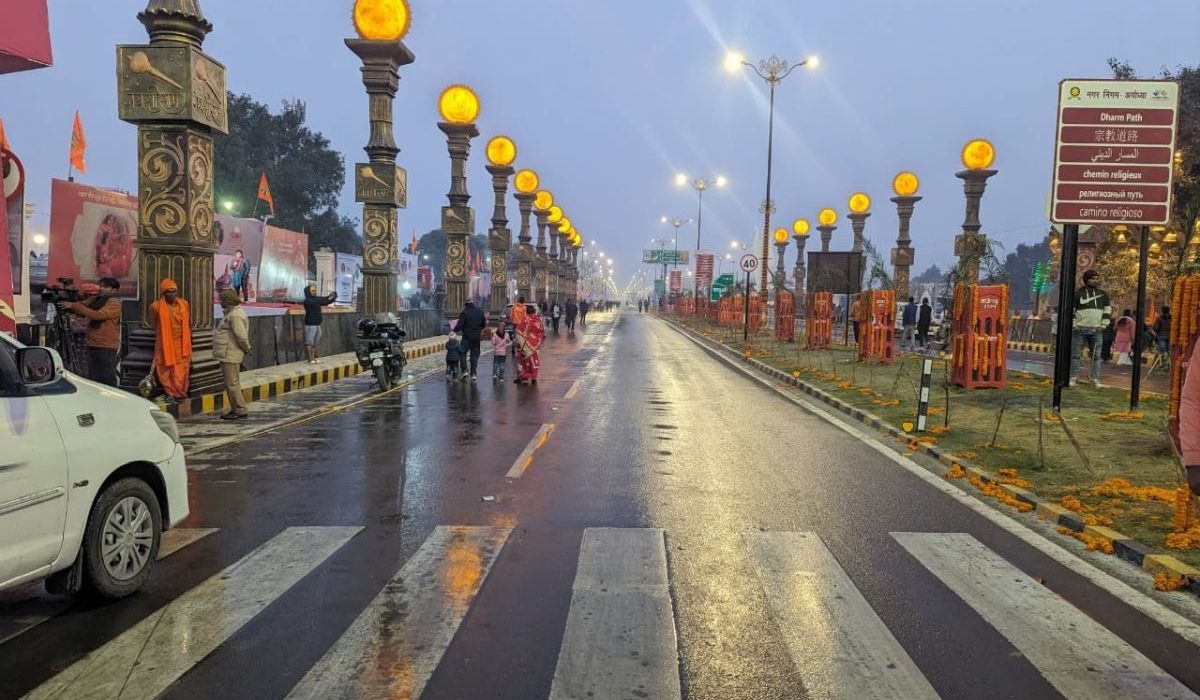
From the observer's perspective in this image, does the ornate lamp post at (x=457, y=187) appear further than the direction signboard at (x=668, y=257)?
No

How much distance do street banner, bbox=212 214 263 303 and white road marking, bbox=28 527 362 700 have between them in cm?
1843

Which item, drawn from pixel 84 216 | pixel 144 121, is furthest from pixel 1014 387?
pixel 84 216

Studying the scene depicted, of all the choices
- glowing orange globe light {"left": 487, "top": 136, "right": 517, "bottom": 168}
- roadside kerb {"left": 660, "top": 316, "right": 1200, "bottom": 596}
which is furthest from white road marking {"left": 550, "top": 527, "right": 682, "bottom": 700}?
glowing orange globe light {"left": 487, "top": 136, "right": 517, "bottom": 168}

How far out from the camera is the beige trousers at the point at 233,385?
10977 millimetres

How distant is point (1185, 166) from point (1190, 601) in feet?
114

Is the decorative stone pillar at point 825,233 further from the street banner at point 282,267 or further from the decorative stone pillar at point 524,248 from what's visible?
the street banner at point 282,267

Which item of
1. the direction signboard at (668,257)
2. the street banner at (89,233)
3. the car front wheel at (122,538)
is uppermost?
the direction signboard at (668,257)

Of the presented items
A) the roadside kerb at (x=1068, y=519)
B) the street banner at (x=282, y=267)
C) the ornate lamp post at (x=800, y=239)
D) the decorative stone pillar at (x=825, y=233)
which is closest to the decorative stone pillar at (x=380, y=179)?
the street banner at (x=282, y=267)

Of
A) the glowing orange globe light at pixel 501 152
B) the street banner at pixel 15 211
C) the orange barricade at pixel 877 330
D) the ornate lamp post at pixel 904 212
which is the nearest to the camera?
the street banner at pixel 15 211

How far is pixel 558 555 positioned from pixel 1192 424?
380 cm

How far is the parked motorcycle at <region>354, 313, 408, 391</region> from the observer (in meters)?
15.0

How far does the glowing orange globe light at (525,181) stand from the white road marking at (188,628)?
44987 millimetres

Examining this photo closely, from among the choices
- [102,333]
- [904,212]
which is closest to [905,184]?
[904,212]

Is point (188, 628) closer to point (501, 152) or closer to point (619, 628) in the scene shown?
point (619, 628)
